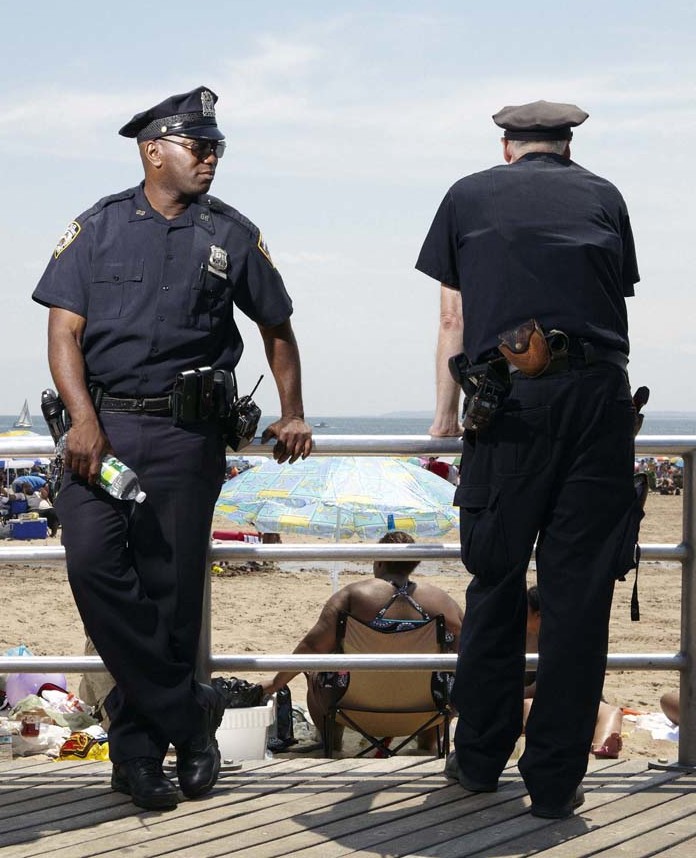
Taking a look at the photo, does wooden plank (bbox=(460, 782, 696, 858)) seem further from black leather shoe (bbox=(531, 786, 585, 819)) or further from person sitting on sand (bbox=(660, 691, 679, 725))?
person sitting on sand (bbox=(660, 691, 679, 725))

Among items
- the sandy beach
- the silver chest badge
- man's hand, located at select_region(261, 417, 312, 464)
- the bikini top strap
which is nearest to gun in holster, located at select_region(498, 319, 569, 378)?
man's hand, located at select_region(261, 417, 312, 464)

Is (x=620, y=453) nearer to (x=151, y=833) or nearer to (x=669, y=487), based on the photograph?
→ (x=151, y=833)

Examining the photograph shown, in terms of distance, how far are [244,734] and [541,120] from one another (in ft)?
8.90

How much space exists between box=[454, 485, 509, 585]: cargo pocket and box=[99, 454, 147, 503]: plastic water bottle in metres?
0.85

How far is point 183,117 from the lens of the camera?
11.5 ft

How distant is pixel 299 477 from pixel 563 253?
10843mm

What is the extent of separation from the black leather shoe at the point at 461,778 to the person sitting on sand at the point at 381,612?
2.32 m

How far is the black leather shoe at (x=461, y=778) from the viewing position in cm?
361

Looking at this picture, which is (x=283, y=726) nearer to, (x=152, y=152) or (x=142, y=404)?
(x=142, y=404)

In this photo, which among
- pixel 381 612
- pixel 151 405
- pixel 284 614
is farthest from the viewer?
pixel 284 614

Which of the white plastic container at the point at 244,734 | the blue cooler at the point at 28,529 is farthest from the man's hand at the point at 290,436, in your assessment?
the blue cooler at the point at 28,529

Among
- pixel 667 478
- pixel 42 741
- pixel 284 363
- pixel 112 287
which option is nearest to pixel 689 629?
pixel 284 363

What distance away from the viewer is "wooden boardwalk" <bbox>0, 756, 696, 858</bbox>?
3.16 meters

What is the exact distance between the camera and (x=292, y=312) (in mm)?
3686
